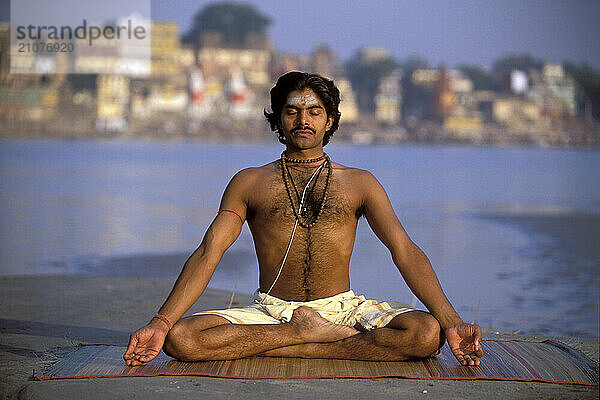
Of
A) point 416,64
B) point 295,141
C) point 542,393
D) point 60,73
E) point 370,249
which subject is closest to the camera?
point 542,393

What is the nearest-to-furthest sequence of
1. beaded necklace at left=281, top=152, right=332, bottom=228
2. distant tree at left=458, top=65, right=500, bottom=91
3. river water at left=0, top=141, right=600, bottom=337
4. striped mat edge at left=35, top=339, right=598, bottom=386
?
striped mat edge at left=35, top=339, right=598, bottom=386 → beaded necklace at left=281, top=152, right=332, bottom=228 → river water at left=0, top=141, right=600, bottom=337 → distant tree at left=458, top=65, right=500, bottom=91

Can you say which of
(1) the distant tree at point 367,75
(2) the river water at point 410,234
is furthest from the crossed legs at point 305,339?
(1) the distant tree at point 367,75

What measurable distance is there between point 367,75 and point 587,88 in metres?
17.2

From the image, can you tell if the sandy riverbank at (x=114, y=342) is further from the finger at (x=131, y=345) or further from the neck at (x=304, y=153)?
the neck at (x=304, y=153)

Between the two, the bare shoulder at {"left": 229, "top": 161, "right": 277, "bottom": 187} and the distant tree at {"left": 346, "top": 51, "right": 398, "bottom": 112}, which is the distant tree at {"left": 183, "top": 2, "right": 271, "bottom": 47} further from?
the bare shoulder at {"left": 229, "top": 161, "right": 277, "bottom": 187}

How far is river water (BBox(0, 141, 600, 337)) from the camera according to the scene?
27.7ft

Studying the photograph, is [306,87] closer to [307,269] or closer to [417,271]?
[307,269]

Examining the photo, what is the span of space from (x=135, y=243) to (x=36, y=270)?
10.2 ft

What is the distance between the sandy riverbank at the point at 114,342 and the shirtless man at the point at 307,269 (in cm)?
23

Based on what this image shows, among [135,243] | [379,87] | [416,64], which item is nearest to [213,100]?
[379,87]

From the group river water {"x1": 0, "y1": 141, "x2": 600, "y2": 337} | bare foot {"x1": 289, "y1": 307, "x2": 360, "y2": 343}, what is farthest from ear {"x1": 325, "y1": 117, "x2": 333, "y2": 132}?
river water {"x1": 0, "y1": 141, "x2": 600, "y2": 337}

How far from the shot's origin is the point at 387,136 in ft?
241

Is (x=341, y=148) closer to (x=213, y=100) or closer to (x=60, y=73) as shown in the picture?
(x=213, y=100)

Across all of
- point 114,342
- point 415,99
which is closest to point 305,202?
point 114,342
